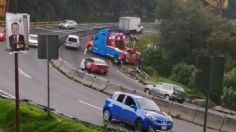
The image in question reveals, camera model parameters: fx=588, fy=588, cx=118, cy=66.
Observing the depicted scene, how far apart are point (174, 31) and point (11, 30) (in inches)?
2298

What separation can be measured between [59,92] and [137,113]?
11.3 metres

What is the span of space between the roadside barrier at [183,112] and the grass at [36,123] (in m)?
8.94

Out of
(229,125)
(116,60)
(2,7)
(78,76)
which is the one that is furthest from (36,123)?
(2,7)

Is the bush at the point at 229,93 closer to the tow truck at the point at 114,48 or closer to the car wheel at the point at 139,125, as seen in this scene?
the tow truck at the point at 114,48

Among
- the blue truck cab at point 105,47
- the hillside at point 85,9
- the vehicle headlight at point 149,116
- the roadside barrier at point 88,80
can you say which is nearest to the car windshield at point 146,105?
the vehicle headlight at point 149,116

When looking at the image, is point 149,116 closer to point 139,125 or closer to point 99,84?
point 139,125

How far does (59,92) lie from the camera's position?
32.4 meters

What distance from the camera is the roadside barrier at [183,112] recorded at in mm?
26938

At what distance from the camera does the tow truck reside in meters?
56.3

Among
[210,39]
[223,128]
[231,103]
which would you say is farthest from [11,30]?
[210,39]

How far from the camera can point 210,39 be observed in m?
65.0

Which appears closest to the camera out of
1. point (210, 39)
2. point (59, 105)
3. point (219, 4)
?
point (59, 105)

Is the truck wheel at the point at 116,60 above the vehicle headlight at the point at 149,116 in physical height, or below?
below

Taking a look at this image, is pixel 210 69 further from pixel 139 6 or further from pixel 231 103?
pixel 139 6
